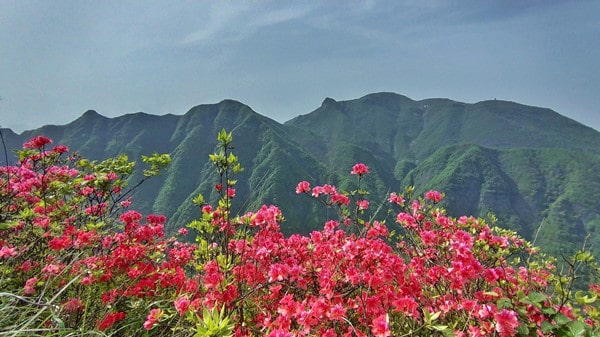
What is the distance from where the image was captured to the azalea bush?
2982mm

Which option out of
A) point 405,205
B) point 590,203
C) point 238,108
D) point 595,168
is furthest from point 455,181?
point 405,205

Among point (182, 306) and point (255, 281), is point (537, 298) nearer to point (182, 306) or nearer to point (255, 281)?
point (255, 281)

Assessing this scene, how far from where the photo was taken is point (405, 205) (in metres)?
6.15

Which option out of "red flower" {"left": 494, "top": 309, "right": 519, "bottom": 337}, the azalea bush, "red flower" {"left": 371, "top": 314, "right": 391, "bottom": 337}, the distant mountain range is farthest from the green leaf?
the distant mountain range

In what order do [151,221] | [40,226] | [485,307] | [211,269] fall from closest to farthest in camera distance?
1. [485,307]
2. [211,269]
3. [40,226]
4. [151,221]

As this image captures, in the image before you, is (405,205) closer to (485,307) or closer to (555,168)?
(485,307)

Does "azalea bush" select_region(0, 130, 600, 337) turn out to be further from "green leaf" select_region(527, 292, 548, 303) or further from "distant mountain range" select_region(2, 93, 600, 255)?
"distant mountain range" select_region(2, 93, 600, 255)

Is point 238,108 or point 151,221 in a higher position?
point 238,108

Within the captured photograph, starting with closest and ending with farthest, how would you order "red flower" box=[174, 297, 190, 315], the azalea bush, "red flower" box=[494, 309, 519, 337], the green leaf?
"red flower" box=[494, 309, 519, 337] → the green leaf → the azalea bush → "red flower" box=[174, 297, 190, 315]

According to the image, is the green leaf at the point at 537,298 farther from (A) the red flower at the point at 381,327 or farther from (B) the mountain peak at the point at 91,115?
(B) the mountain peak at the point at 91,115

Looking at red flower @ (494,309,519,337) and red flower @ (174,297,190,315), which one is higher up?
red flower @ (494,309,519,337)

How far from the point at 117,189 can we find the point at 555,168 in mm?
167120

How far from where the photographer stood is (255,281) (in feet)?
12.8

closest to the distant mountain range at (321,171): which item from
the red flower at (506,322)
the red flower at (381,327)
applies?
the red flower at (381,327)
